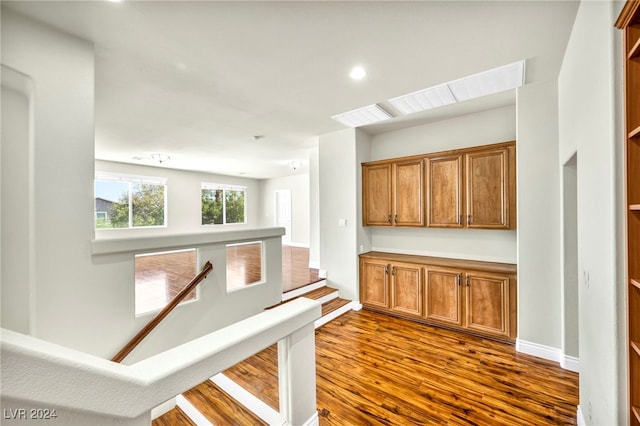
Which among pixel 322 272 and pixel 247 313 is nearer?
pixel 247 313

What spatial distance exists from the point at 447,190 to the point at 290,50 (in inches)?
102

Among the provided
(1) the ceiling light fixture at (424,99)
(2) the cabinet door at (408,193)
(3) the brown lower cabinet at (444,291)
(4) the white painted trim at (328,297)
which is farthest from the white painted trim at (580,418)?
(1) the ceiling light fixture at (424,99)

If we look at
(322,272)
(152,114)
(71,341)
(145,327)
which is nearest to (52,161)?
(71,341)

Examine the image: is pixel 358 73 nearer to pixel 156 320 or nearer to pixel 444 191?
pixel 444 191

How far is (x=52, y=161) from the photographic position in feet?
5.78

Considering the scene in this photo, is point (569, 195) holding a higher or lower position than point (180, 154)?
lower

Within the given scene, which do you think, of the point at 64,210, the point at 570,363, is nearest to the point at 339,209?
the point at 570,363

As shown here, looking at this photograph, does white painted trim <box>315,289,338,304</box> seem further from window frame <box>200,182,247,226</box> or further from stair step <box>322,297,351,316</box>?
window frame <box>200,182,247,226</box>

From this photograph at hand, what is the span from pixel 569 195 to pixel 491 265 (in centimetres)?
120

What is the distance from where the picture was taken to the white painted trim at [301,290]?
3804 millimetres

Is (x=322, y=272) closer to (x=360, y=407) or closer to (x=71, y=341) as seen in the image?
(x=360, y=407)

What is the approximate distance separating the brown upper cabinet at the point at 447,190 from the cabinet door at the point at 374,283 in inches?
25.4

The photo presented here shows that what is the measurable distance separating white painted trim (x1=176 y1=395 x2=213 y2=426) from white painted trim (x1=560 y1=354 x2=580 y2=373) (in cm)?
323

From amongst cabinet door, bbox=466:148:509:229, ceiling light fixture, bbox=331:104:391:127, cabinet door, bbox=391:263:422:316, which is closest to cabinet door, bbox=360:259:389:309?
cabinet door, bbox=391:263:422:316
